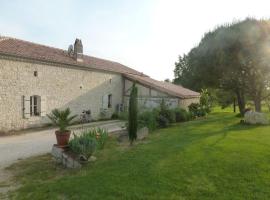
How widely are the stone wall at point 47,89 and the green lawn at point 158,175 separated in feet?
22.6

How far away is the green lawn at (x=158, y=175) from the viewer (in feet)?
16.4

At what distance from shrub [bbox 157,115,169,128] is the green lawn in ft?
21.3

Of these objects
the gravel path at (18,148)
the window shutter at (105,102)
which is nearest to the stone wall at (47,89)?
the window shutter at (105,102)

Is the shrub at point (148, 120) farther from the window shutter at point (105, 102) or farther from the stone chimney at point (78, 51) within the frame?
the stone chimney at point (78, 51)

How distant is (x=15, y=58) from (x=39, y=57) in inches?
60.0

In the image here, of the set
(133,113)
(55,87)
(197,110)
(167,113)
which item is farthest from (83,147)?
(197,110)

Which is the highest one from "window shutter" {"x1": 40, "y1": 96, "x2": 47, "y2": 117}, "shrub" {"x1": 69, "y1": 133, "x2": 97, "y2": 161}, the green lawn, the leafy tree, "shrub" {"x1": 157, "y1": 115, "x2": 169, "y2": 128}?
the leafy tree

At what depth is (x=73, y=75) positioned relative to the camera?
18062 millimetres

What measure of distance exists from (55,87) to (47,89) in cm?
67

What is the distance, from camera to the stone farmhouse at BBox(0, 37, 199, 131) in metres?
13.9

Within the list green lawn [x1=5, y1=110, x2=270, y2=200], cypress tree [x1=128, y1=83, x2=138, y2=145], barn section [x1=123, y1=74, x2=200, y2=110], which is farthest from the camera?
barn section [x1=123, y1=74, x2=200, y2=110]

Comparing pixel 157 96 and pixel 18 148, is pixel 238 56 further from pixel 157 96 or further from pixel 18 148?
pixel 18 148

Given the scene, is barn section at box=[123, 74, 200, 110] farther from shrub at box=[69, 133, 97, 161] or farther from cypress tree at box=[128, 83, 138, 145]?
shrub at box=[69, 133, 97, 161]

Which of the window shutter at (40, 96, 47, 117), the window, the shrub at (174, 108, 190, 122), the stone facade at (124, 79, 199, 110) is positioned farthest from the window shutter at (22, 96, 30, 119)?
the shrub at (174, 108, 190, 122)
